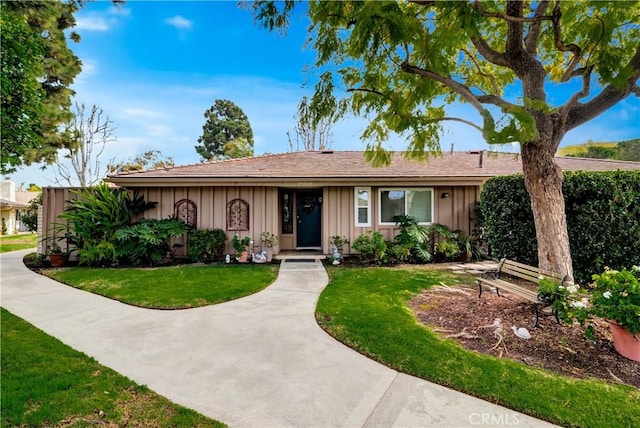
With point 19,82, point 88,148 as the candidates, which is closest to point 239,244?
point 19,82

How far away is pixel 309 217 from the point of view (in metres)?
10.2

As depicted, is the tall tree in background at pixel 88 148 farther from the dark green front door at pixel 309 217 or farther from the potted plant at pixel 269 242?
the potted plant at pixel 269 242

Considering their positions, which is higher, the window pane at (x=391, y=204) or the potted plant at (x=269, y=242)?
the window pane at (x=391, y=204)

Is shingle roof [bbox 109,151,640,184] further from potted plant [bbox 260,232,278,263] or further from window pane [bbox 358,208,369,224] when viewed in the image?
potted plant [bbox 260,232,278,263]

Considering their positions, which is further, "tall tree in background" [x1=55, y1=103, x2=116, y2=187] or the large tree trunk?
"tall tree in background" [x1=55, y1=103, x2=116, y2=187]

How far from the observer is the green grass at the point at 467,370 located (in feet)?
7.42

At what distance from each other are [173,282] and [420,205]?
24.0 feet

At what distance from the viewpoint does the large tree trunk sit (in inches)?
176

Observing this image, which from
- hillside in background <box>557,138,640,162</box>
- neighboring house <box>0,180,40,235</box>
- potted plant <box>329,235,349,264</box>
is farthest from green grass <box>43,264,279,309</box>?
hillside in background <box>557,138,640,162</box>

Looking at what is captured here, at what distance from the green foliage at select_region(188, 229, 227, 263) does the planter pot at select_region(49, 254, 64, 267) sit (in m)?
3.46

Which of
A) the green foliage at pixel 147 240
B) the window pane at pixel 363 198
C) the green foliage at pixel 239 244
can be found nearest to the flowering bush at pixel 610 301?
the window pane at pixel 363 198

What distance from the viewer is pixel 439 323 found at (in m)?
4.02

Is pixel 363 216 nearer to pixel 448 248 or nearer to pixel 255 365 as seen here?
pixel 448 248

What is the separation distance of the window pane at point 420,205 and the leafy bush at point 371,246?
1752 millimetres
